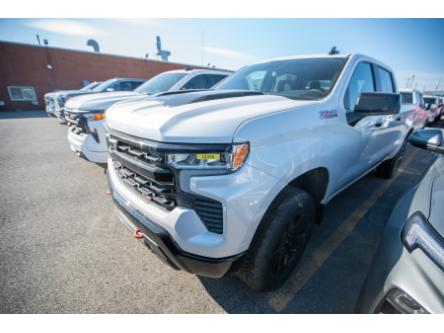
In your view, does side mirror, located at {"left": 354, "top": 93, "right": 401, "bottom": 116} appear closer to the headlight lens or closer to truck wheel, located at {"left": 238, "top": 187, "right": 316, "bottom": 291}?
truck wheel, located at {"left": 238, "top": 187, "right": 316, "bottom": 291}

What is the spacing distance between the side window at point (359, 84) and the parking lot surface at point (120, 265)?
1.54 m

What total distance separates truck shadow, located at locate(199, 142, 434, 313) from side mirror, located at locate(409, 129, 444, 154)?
0.51m

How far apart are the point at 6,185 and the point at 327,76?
5312mm

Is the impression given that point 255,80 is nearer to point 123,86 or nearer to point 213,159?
point 213,159

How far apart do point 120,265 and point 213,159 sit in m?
1.64

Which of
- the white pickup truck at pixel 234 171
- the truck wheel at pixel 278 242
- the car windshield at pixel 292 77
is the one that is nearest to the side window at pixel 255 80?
the car windshield at pixel 292 77

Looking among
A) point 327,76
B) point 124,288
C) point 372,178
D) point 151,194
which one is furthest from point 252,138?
point 372,178

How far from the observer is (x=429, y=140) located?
1767mm

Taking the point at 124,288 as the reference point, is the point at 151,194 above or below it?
above

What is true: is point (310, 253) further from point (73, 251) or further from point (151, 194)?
point (73, 251)

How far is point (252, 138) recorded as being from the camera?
1211 millimetres

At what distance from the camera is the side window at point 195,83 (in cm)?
481

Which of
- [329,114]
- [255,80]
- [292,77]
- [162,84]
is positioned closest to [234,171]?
[329,114]

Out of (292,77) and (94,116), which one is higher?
(292,77)
